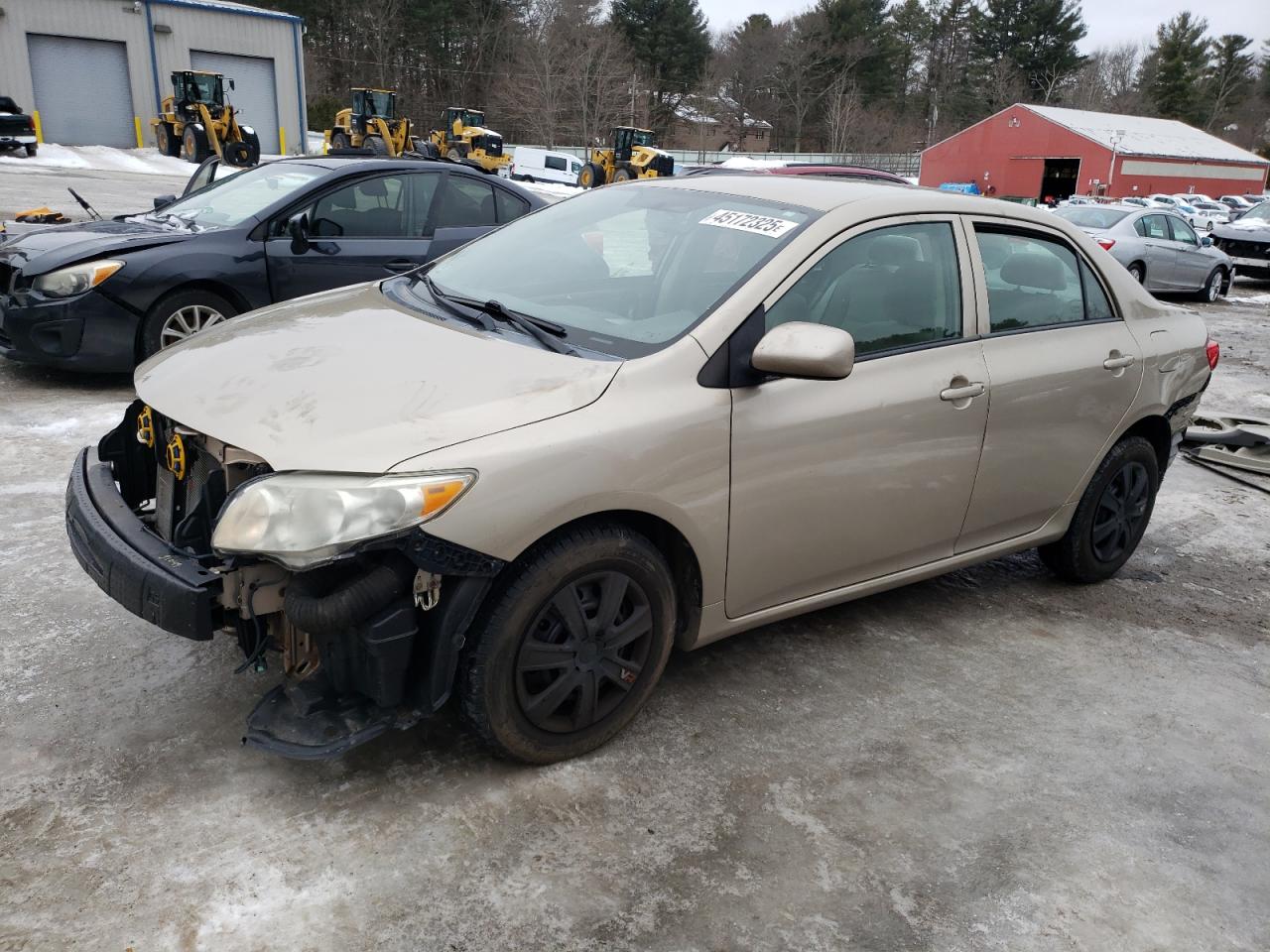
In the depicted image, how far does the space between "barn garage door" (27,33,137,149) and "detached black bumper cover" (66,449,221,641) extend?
3891 cm

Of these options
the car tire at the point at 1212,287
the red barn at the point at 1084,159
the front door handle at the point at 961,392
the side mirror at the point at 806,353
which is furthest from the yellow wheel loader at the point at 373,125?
the side mirror at the point at 806,353

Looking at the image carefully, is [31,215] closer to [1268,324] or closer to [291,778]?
[291,778]

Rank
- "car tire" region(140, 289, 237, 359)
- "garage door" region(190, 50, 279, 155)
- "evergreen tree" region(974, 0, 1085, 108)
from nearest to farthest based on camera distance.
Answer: "car tire" region(140, 289, 237, 359) < "garage door" region(190, 50, 279, 155) < "evergreen tree" region(974, 0, 1085, 108)

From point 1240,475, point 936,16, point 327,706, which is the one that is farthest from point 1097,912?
point 936,16

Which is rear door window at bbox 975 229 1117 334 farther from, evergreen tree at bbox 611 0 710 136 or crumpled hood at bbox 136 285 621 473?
evergreen tree at bbox 611 0 710 136

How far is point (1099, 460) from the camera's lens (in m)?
4.36

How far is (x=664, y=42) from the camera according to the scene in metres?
65.2

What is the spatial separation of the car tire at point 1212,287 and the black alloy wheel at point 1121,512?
14.2m

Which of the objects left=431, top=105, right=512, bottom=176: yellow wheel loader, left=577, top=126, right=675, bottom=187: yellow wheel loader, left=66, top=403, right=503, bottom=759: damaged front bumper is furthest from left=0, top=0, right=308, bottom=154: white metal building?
left=66, top=403, right=503, bottom=759: damaged front bumper

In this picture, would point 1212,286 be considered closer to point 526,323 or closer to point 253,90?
point 526,323

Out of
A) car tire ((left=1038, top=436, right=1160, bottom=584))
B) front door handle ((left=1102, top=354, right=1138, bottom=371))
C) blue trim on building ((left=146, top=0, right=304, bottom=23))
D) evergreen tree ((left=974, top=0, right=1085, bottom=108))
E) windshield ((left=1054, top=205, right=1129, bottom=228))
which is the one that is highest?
evergreen tree ((left=974, top=0, right=1085, bottom=108))

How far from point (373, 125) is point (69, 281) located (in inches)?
1140

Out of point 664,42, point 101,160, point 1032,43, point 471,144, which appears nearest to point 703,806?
point 471,144

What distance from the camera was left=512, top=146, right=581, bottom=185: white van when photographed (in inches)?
1470
